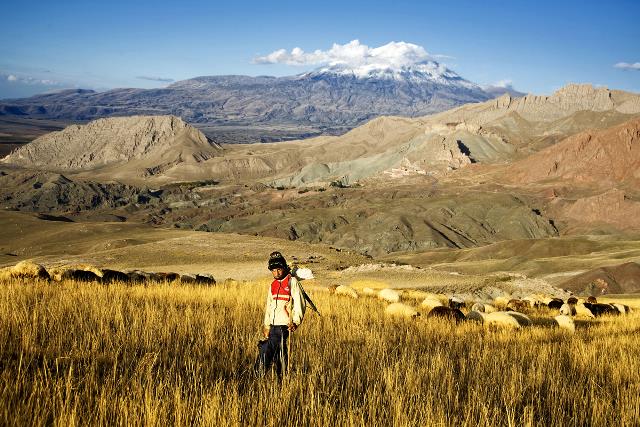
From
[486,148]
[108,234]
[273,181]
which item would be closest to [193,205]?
[273,181]

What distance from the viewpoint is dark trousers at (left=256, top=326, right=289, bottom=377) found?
6.55 metres

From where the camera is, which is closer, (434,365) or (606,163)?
(434,365)

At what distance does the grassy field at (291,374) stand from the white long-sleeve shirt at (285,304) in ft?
1.99

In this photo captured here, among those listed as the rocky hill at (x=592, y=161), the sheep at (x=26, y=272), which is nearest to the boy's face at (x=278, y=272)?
the sheep at (x=26, y=272)

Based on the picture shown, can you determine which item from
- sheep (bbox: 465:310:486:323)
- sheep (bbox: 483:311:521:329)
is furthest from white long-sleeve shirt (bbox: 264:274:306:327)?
sheep (bbox: 465:310:486:323)

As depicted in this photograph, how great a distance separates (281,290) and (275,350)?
75 centimetres

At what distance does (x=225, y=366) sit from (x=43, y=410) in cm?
264

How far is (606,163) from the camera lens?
142 m

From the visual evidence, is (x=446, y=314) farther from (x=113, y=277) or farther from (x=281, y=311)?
(x=113, y=277)

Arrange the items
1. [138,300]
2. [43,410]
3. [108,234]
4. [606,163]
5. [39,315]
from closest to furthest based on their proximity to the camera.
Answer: [43,410], [39,315], [138,300], [108,234], [606,163]

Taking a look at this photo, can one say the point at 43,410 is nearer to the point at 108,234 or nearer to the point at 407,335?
the point at 407,335

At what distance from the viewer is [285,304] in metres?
6.98

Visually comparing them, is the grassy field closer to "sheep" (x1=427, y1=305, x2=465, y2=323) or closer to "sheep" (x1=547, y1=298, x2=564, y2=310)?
"sheep" (x1=427, y1=305, x2=465, y2=323)

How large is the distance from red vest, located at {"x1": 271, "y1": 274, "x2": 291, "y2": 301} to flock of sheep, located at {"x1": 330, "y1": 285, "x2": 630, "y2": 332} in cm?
601
